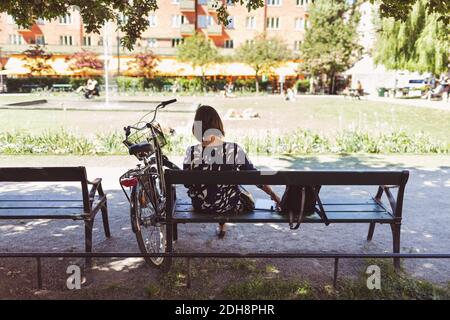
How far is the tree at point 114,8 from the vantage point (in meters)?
4.96

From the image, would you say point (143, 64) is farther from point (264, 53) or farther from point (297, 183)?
point (297, 183)

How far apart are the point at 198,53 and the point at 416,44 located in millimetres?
28617

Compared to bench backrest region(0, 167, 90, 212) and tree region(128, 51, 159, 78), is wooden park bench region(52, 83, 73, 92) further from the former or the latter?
bench backrest region(0, 167, 90, 212)

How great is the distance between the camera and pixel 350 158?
34.2ft

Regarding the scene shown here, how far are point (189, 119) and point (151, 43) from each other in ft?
149

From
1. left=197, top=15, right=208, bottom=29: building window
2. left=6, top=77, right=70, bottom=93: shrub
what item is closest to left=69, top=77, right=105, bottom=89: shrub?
left=6, top=77, right=70, bottom=93: shrub

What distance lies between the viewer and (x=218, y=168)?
14.2 feet

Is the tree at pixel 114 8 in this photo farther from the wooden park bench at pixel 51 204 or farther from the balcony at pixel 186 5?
the balcony at pixel 186 5

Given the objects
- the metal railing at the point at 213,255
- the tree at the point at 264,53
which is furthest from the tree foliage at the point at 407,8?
the tree at the point at 264,53

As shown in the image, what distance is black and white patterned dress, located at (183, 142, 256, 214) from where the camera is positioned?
4230 mm

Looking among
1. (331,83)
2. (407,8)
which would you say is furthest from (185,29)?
(407,8)

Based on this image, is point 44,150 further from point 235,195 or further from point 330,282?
point 330,282

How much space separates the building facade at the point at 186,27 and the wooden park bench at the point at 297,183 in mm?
58783

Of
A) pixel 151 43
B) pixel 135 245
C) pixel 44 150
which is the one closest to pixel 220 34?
pixel 151 43
